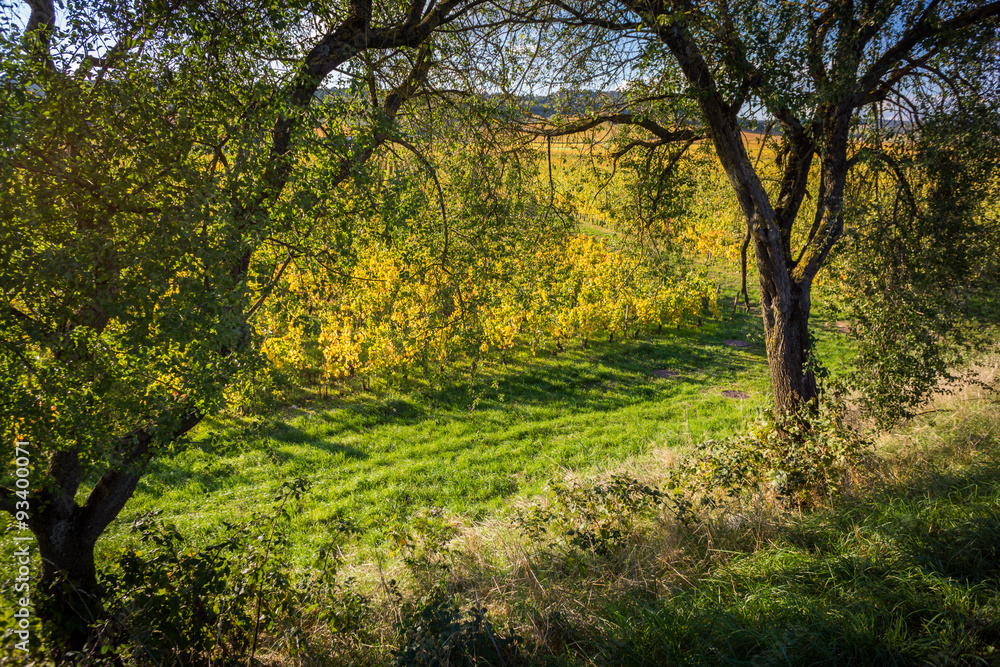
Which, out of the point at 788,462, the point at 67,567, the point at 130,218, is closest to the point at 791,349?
the point at 788,462

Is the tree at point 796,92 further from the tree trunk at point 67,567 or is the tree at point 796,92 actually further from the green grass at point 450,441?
the tree trunk at point 67,567

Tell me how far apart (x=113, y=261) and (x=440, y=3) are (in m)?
4.18

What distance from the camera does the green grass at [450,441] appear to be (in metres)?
6.98

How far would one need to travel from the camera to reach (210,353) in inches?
103

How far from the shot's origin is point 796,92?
4.62m

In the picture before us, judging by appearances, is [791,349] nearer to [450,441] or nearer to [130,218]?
[450,441]

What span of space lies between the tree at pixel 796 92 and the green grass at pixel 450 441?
6.14 feet

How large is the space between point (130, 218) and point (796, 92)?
573cm

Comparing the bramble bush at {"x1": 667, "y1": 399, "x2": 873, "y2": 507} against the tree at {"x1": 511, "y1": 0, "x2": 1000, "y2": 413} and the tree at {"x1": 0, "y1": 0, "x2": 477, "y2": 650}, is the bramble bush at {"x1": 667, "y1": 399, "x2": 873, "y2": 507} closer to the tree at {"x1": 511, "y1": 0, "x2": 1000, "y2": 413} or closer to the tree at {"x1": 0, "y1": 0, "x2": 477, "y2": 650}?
the tree at {"x1": 511, "y1": 0, "x2": 1000, "y2": 413}

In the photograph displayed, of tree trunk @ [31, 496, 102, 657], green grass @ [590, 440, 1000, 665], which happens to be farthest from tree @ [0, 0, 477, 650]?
green grass @ [590, 440, 1000, 665]

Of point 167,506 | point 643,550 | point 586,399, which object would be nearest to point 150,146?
point 643,550

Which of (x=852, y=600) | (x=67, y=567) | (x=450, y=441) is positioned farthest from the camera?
(x=450, y=441)

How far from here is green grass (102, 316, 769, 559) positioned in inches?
275

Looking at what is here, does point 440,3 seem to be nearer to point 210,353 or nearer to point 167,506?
point 210,353
